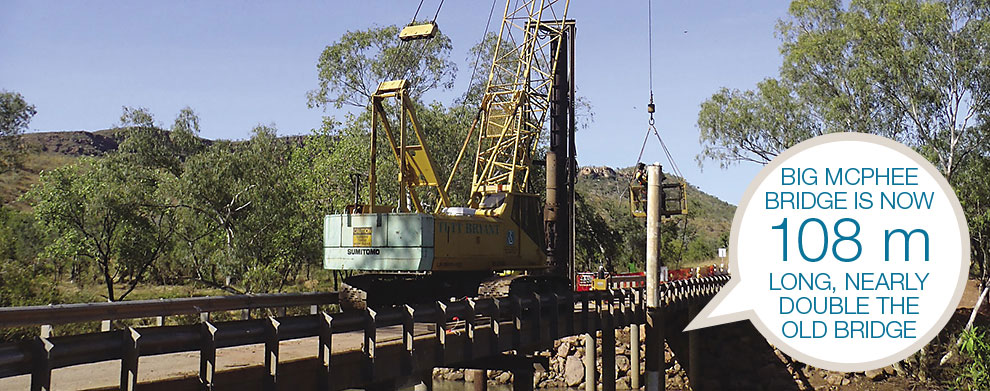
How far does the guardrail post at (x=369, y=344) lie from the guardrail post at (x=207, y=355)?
311 cm

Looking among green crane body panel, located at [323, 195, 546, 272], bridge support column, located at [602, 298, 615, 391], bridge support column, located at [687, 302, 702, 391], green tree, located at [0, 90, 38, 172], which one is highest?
green tree, located at [0, 90, 38, 172]

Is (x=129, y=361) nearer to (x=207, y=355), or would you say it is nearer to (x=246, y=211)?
(x=207, y=355)

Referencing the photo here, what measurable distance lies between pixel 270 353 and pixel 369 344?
7.17ft

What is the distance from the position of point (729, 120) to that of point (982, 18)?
1211cm

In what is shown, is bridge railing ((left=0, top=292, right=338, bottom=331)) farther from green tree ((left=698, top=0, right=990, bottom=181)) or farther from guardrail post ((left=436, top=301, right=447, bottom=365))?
green tree ((left=698, top=0, right=990, bottom=181))

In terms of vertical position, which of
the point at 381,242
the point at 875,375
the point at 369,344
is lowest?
the point at 875,375

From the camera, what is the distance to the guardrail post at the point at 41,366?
340 inches

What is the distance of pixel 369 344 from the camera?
1329 cm

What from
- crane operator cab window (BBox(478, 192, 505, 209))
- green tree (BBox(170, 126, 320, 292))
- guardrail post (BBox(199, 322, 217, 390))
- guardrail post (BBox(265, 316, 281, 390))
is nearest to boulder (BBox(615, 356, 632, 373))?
green tree (BBox(170, 126, 320, 292))

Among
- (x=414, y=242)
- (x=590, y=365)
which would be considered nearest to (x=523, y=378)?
(x=414, y=242)

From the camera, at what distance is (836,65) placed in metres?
41.9

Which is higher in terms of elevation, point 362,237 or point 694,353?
point 362,237

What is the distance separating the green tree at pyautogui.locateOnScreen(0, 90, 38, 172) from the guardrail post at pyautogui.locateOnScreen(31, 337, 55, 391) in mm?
40662

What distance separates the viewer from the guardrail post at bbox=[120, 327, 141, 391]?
936 cm
